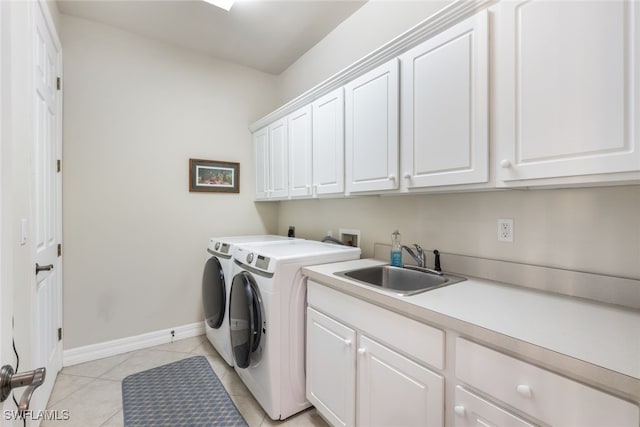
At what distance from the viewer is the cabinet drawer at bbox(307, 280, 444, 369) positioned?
1.04 metres

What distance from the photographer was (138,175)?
8.59 ft

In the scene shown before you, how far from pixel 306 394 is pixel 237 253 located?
1.01 meters

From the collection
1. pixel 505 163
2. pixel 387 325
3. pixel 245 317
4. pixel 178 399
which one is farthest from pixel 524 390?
pixel 178 399

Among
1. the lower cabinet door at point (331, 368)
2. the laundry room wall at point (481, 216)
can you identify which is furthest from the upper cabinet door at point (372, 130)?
the lower cabinet door at point (331, 368)

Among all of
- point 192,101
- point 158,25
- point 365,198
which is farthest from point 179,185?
point 365,198

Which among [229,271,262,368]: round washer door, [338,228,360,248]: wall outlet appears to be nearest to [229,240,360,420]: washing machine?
[229,271,262,368]: round washer door

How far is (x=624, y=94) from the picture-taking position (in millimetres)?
881

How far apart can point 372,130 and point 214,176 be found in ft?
6.21

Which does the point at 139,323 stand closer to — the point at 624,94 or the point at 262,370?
the point at 262,370

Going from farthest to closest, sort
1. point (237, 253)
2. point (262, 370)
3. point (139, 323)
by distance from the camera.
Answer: point (139, 323), point (237, 253), point (262, 370)

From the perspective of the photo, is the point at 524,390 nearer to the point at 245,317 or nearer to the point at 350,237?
the point at 245,317

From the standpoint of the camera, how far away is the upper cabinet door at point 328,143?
1.98 m

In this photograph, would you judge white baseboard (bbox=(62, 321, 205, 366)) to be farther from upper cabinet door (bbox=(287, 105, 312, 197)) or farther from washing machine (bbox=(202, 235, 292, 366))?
upper cabinet door (bbox=(287, 105, 312, 197))

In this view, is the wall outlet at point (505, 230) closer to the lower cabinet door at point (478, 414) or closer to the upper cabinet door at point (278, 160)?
the lower cabinet door at point (478, 414)
